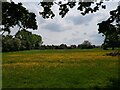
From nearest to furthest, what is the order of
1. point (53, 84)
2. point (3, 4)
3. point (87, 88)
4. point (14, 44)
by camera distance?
point (3, 4) < point (87, 88) < point (53, 84) < point (14, 44)

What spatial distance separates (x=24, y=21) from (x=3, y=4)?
2.61ft

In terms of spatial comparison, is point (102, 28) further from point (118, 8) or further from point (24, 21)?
point (24, 21)

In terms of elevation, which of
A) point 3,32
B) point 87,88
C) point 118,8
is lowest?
point 87,88

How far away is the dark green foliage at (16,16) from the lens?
410 inches

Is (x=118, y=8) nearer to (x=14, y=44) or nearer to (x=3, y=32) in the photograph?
(x=3, y=32)

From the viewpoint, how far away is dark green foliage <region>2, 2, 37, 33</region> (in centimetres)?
1042

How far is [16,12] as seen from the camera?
421 inches

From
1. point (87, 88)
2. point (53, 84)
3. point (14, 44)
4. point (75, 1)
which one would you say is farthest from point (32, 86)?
point (14, 44)

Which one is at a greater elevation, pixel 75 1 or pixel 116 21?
pixel 75 1

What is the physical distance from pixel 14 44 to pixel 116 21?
146658 mm

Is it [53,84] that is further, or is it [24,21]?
[53,84]

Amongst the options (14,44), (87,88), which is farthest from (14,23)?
(14,44)

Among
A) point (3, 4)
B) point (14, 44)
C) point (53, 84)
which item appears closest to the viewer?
point (3, 4)

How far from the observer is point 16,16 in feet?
34.9
